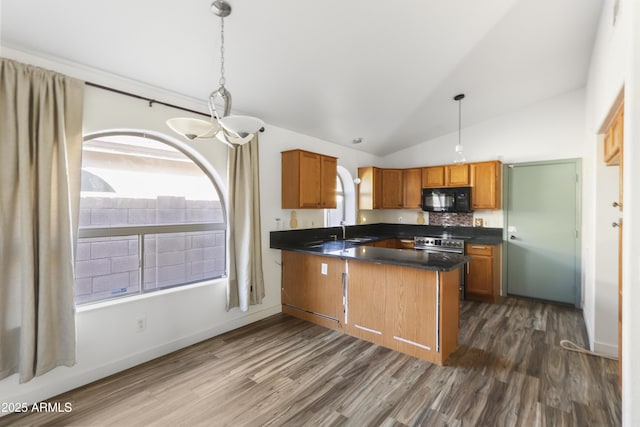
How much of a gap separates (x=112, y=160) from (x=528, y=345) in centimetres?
450

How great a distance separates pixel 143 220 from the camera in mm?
2912

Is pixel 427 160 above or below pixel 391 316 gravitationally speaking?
above

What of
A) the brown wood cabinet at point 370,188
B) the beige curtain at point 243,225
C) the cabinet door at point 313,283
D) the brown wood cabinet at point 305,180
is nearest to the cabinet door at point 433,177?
the brown wood cabinet at point 370,188

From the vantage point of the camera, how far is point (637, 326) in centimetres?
141

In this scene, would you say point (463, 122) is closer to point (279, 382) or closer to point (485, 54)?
point (485, 54)

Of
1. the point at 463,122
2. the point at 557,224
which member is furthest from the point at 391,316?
the point at 463,122

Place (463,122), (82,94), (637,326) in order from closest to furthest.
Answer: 1. (637,326)
2. (82,94)
3. (463,122)

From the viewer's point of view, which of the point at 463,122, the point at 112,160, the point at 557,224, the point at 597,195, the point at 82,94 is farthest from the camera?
the point at 463,122

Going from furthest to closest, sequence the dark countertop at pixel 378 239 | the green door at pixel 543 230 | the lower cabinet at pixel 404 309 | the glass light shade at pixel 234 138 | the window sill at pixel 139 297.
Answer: the green door at pixel 543 230 → the dark countertop at pixel 378 239 → the lower cabinet at pixel 404 309 → the window sill at pixel 139 297 → the glass light shade at pixel 234 138

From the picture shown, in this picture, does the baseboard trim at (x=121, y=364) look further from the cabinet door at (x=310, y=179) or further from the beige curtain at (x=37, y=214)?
the cabinet door at (x=310, y=179)

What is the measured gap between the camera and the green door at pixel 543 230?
14.5ft

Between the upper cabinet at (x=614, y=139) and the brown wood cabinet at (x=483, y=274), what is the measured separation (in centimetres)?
214

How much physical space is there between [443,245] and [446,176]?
1246 mm

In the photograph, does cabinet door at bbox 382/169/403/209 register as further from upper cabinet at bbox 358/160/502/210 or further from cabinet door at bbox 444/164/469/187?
cabinet door at bbox 444/164/469/187
